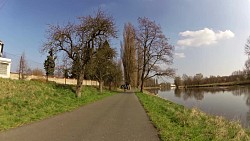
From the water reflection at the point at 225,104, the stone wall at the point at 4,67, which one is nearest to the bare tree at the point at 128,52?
the water reflection at the point at 225,104

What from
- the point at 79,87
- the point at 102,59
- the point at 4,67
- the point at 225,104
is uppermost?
the point at 102,59

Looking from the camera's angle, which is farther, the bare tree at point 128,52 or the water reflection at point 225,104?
the bare tree at point 128,52

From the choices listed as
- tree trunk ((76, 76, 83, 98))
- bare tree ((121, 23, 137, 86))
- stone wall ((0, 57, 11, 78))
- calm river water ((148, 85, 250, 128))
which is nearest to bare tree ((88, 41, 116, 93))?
tree trunk ((76, 76, 83, 98))

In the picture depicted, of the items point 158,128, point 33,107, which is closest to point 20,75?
point 33,107

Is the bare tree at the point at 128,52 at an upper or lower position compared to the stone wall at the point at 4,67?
upper

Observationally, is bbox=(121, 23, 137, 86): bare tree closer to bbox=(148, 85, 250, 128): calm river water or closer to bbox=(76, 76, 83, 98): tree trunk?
bbox=(148, 85, 250, 128): calm river water

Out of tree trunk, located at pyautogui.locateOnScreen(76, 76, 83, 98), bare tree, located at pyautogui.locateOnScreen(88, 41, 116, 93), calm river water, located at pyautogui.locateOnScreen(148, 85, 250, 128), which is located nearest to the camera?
calm river water, located at pyautogui.locateOnScreen(148, 85, 250, 128)

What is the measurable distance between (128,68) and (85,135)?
6088cm

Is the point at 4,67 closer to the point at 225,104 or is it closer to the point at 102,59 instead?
the point at 102,59

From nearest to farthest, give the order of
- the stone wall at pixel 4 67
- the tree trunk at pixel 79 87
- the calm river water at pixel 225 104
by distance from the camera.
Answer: the calm river water at pixel 225 104 < the tree trunk at pixel 79 87 < the stone wall at pixel 4 67

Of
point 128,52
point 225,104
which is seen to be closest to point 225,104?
point 225,104

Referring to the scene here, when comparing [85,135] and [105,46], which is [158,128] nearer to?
[85,135]

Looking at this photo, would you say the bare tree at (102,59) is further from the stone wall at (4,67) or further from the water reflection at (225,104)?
the water reflection at (225,104)

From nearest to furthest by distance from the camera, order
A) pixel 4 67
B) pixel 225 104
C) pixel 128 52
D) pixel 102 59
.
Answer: pixel 225 104 → pixel 4 67 → pixel 102 59 → pixel 128 52
